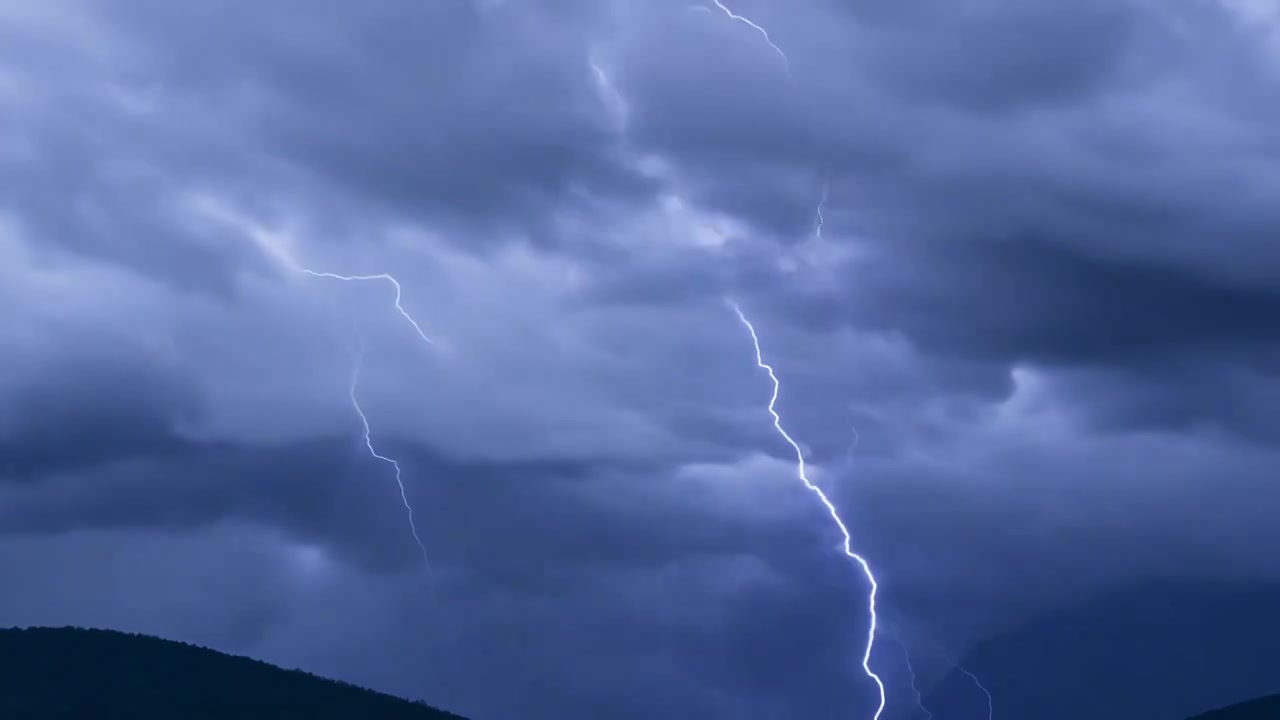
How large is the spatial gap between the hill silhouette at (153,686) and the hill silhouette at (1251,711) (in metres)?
75.5

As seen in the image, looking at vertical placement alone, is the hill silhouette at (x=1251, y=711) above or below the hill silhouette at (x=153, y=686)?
above

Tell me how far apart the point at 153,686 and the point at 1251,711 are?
104920 mm

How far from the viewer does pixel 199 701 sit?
114 m

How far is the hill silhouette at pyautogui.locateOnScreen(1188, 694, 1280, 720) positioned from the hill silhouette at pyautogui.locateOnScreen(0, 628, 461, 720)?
75.5 m

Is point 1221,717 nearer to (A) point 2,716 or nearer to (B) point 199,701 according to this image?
(B) point 199,701

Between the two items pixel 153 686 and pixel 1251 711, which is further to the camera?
pixel 1251 711

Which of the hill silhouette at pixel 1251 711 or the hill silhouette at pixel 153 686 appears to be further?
the hill silhouette at pixel 1251 711

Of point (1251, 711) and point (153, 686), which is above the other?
point (1251, 711)

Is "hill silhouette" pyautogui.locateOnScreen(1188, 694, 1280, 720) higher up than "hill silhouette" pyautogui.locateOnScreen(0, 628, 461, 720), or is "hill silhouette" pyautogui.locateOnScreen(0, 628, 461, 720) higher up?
"hill silhouette" pyautogui.locateOnScreen(1188, 694, 1280, 720)

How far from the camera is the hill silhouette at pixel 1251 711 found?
12862cm

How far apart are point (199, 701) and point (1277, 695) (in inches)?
4165

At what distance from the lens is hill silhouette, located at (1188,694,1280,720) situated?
12862cm

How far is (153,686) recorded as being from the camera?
4633 inches

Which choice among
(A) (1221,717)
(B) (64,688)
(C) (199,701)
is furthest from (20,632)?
(A) (1221,717)
